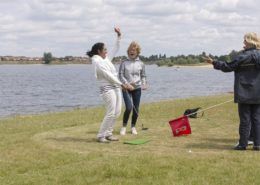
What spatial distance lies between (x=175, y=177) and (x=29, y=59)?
176960 mm

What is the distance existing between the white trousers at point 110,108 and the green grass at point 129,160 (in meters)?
0.37

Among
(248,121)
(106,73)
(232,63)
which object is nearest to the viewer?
(232,63)

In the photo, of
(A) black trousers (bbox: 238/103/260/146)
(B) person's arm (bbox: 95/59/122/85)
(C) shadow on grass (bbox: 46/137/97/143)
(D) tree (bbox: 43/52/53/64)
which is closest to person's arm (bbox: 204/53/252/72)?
(A) black trousers (bbox: 238/103/260/146)

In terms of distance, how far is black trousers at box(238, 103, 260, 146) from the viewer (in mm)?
8609

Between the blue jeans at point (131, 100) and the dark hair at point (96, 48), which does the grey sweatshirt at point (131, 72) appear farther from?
the dark hair at point (96, 48)

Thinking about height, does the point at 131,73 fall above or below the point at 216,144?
above

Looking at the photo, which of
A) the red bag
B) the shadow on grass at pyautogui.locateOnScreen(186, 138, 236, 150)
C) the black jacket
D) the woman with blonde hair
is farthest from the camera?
the woman with blonde hair

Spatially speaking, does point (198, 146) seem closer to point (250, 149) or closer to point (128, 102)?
point (250, 149)

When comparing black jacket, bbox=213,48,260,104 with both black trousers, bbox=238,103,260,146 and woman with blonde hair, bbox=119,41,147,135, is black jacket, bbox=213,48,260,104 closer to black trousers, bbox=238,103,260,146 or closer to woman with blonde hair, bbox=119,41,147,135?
black trousers, bbox=238,103,260,146

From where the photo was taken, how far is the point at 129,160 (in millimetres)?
7668

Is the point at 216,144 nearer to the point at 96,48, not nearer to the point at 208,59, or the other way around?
the point at 208,59

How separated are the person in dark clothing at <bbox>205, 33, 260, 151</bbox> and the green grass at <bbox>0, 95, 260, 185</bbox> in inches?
16.0

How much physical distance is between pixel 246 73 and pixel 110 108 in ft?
9.52

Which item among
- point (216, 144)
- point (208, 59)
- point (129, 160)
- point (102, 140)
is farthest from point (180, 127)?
point (129, 160)
